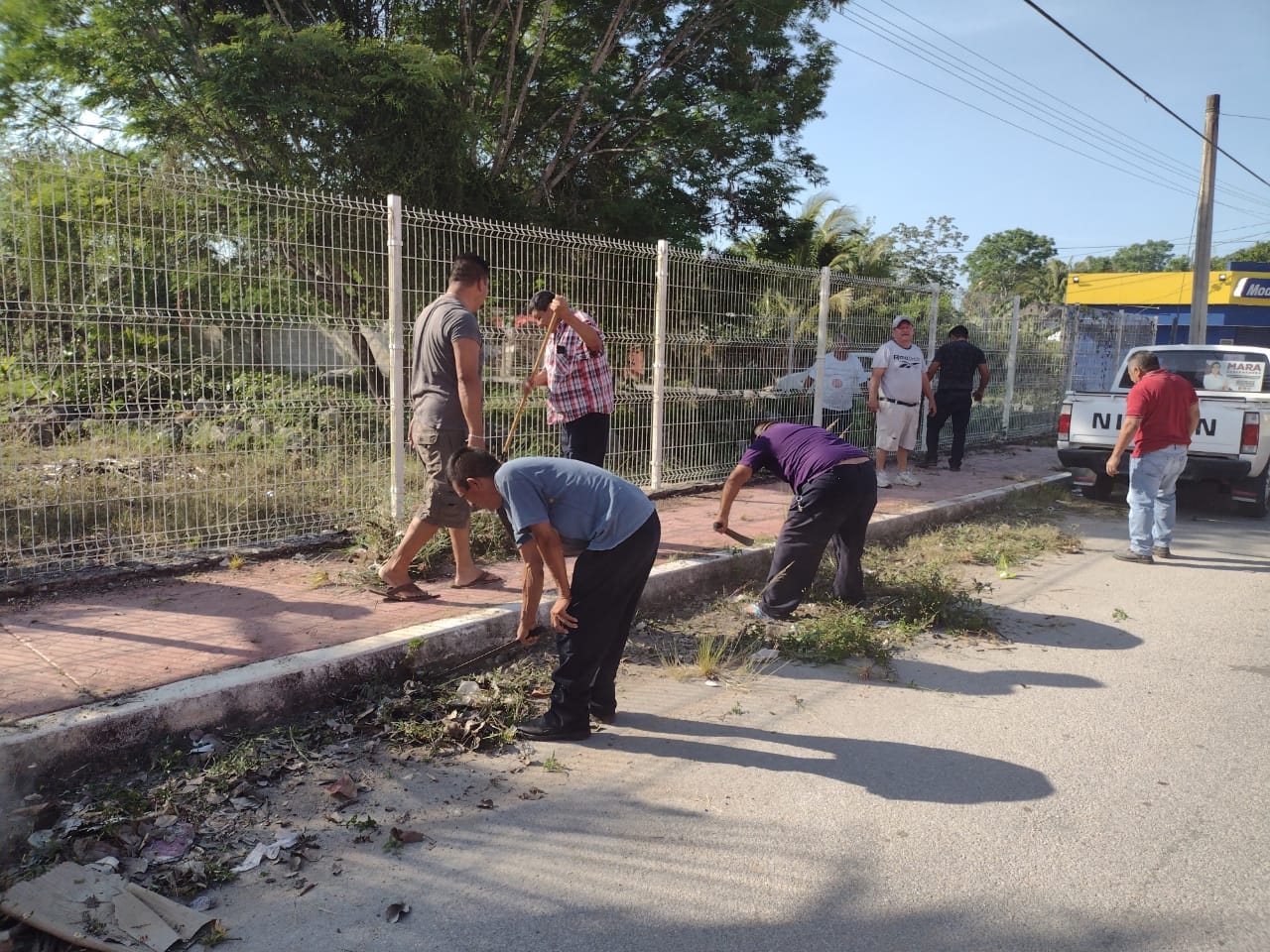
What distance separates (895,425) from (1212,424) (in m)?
3.07

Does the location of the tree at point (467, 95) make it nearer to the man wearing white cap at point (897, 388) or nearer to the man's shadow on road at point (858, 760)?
the man wearing white cap at point (897, 388)

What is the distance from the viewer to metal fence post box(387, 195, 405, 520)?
19.9 feet

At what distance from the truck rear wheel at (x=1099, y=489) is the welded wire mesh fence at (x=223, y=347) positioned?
568 cm

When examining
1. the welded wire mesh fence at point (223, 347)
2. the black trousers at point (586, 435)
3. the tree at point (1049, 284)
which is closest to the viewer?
the welded wire mesh fence at point (223, 347)

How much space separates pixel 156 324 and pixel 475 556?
94.7 inches

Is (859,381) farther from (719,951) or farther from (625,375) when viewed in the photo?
(719,951)

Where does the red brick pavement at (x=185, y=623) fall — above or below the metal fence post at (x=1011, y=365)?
below

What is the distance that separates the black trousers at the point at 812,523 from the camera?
16.9ft

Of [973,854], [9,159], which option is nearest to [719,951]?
[973,854]

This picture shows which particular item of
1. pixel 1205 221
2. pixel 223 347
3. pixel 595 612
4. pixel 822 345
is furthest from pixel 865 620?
pixel 1205 221

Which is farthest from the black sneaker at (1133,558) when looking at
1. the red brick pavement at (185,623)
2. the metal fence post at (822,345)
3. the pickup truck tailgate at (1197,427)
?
the red brick pavement at (185,623)

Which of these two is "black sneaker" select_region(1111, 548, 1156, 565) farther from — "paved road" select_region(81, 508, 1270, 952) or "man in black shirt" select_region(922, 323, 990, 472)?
"man in black shirt" select_region(922, 323, 990, 472)

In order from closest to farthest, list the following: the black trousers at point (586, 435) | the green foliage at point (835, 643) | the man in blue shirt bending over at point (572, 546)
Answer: the man in blue shirt bending over at point (572, 546) < the green foliage at point (835, 643) < the black trousers at point (586, 435)

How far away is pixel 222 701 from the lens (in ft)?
12.2
